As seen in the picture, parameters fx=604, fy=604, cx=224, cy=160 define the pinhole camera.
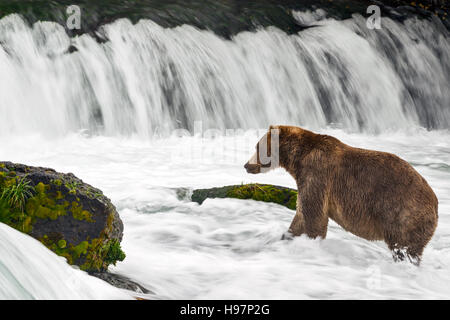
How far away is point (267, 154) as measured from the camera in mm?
5039

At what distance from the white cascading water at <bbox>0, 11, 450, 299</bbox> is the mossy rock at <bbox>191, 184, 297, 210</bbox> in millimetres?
131

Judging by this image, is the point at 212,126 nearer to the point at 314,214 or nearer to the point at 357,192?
the point at 314,214

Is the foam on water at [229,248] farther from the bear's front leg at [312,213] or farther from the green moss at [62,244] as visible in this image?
the green moss at [62,244]

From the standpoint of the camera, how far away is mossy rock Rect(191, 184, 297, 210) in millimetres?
6152

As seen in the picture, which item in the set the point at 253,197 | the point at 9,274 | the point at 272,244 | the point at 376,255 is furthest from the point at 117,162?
the point at 9,274

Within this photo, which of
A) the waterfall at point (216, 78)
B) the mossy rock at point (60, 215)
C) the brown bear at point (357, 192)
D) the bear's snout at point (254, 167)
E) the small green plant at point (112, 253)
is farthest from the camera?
the waterfall at point (216, 78)

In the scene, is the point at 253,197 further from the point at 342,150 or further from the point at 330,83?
the point at 330,83

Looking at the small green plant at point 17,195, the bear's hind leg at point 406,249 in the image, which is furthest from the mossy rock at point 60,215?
the bear's hind leg at point 406,249

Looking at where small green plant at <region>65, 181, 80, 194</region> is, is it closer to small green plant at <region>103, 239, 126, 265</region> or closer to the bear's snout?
small green plant at <region>103, 239, 126, 265</region>

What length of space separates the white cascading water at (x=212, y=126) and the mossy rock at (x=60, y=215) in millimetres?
398

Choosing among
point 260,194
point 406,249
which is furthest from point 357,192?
point 260,194

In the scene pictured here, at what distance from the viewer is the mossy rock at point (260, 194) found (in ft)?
20.2

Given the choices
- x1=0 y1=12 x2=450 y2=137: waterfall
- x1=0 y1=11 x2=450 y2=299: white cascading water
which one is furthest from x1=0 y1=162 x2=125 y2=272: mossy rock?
x1=0 y1=12 x2=450 y2=137: waterfall
